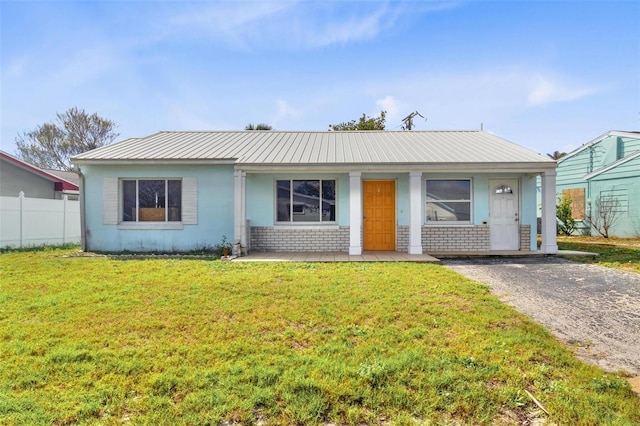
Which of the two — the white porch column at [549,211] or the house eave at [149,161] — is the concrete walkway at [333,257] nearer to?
the house eave at [149,161]

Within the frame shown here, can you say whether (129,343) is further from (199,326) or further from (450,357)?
(450,357)

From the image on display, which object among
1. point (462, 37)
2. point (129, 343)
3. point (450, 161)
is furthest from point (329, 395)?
point (462, 37)

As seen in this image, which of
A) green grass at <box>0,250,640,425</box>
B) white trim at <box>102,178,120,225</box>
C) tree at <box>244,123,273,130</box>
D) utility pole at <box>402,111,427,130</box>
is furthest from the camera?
utility pole at <box>402,111,427,130</box>

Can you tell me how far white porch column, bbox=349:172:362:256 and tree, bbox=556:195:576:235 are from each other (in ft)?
43.7

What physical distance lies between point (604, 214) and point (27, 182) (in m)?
27.3

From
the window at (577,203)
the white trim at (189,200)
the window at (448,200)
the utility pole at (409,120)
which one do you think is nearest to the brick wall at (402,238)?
the window at (448,200)

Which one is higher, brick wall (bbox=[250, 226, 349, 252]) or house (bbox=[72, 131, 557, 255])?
house (bbox=[72, 131, 557, 255])

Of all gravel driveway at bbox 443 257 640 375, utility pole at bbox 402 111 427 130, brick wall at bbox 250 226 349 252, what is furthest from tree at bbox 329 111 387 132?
gravel driveway at bbox 443 257 640 375

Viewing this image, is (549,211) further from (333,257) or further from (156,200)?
(156,200)

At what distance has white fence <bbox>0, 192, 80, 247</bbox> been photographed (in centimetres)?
1128

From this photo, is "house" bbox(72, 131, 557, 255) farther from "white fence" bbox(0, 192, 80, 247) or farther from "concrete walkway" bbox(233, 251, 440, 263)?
"white fence" bbox(0, 192, 80, 247)

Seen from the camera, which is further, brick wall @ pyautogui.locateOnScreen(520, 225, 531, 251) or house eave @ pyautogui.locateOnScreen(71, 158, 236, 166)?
brick wall @ pyautogui.locateOnScreen(520, 225, 531, 251)

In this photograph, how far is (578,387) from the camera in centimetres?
273

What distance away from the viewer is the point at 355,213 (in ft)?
31.4
